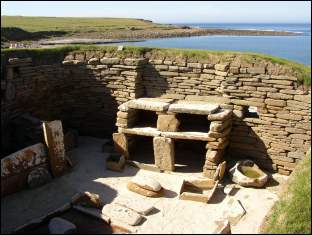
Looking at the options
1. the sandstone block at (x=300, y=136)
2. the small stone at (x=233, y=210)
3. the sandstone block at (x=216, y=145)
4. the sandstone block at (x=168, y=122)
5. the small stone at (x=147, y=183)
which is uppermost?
the sandstone block at (x=168, y=122)

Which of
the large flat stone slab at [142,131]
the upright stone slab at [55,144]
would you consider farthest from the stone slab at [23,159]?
the large flat stone slab at [142,131]

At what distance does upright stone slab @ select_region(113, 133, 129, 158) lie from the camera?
10734 mm

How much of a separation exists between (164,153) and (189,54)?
2.87 meters

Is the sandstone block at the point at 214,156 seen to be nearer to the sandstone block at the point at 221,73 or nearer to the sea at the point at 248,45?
the sandstone block at the point at 221,73

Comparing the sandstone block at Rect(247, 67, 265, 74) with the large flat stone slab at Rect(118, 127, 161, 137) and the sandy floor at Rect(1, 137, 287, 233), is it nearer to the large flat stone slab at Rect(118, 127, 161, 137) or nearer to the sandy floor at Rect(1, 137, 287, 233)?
the sandy floor at Rect(1, 137, 287, 233)

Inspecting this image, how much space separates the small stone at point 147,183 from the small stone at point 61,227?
6.94 feet

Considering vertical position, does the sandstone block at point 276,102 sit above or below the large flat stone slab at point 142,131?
above

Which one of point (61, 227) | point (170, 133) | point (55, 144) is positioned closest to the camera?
point (61, 227)

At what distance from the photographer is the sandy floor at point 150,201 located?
795 centimetres

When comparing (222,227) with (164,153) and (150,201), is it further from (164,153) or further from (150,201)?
(164,153)

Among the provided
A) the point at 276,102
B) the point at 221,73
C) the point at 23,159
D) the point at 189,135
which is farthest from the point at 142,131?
the point at 276,102

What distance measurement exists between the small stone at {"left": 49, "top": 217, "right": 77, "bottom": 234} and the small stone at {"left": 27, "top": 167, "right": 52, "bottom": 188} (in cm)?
200

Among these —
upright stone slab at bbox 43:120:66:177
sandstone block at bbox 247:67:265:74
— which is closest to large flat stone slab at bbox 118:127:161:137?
upright stone slab at bbox 43:120:66:177

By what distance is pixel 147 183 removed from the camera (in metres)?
9.09
